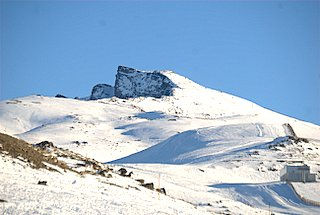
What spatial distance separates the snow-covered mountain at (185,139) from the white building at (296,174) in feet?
6.38

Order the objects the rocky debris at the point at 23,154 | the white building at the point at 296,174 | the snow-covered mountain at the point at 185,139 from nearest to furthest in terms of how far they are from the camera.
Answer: the rocky debris at the point at 23,154 → the snow-covered mountain at the point at 185,139 → the white building at the point at 296,174

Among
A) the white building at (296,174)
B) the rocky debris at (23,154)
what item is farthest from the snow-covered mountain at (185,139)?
the rocky debris at (23,154)

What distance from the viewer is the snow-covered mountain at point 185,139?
42781 millimetres

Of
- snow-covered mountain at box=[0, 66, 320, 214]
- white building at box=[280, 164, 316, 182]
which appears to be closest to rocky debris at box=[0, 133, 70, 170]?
snow-covered mountain at box=[0, 66, 320, 214]

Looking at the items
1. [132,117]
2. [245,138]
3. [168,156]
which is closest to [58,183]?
[168,156]

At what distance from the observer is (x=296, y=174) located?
47625 millimetres

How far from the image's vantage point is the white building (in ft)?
156

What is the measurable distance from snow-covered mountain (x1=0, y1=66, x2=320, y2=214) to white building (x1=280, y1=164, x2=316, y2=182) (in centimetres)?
194

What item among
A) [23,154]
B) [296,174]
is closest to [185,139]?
[296,174]

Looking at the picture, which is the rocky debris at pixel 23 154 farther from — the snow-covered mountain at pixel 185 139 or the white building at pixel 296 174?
the white building at pixel 296 174

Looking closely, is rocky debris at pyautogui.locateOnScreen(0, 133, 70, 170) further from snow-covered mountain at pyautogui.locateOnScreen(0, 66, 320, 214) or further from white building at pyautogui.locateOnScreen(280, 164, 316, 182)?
white building at pyautogui.locateOnScreen(280, 164, 316, 182)

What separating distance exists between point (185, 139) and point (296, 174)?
35.3 meters

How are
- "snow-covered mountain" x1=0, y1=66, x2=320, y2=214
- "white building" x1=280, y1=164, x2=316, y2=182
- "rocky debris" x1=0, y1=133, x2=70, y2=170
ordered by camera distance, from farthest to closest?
"white building" x1=280, y1=164, x2=316, y2=182
"snow-covered mountain" x1=0, y1=66, x2=320, y2=214
"rocky debris" x1=0, y1=133, x2=70, y2=170

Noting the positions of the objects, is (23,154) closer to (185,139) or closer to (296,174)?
(296,174)
